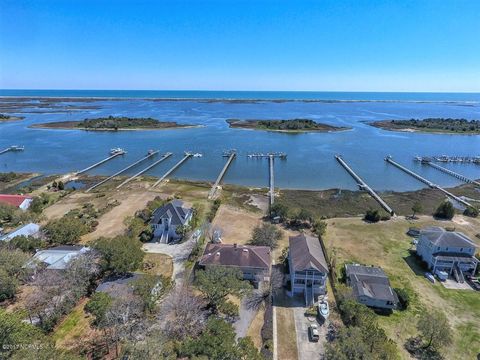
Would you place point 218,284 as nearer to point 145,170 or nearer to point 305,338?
point 305,338

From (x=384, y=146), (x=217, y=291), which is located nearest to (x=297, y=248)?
(x=217, y=291)

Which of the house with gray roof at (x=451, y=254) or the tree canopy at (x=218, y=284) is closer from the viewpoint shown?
the tree canopy at (x=218, y=284)

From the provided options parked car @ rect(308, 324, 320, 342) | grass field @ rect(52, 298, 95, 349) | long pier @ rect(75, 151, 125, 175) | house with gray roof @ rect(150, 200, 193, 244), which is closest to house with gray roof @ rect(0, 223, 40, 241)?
house with gray roof @ rect(150, 200, 193, 244)

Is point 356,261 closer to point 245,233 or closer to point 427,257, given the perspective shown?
point 427,257

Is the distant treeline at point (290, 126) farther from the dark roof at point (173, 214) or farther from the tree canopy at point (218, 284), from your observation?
the tree canopy at point (218, 284)

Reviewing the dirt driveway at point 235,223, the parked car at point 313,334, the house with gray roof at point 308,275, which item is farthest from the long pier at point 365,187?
the parked car at point 313,334

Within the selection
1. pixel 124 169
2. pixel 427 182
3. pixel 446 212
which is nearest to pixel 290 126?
pixel 427 182

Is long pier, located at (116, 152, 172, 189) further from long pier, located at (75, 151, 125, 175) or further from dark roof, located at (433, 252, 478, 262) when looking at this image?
dark roof, located at (433, 252, 478, 262)
